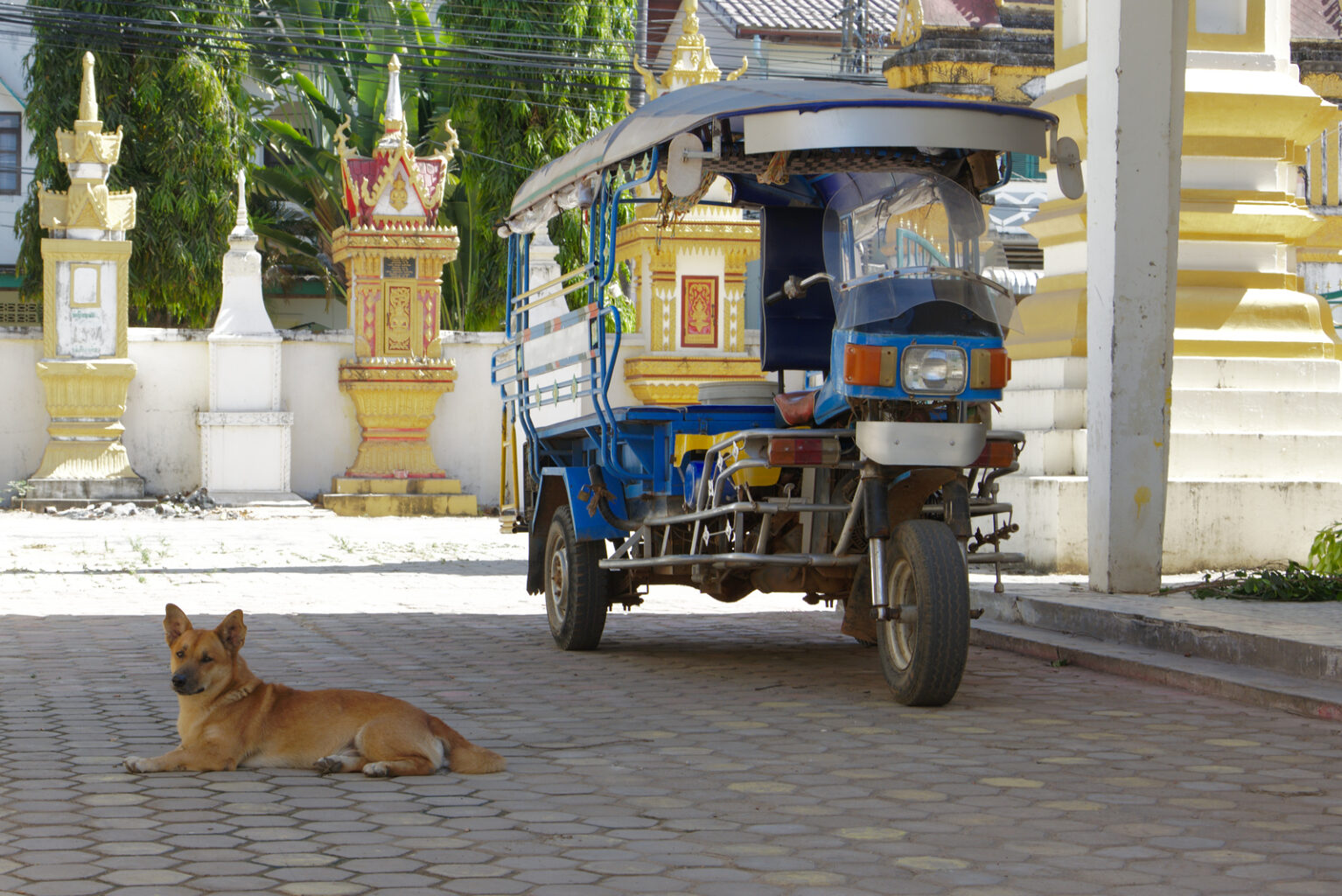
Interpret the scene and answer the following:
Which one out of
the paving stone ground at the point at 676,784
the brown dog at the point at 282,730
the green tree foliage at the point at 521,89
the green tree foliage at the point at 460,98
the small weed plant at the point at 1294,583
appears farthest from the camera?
the green tree foliage at the point at 460,98

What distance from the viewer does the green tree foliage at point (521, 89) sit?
2859cm

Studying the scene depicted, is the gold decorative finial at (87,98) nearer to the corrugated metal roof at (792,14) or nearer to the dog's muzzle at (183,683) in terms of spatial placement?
the corrugated metal roof at (792,14)

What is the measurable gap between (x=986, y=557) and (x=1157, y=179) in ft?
11.4

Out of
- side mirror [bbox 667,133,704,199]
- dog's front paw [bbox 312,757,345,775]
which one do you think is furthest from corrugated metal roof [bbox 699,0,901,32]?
dog's front paw [bbox 312,757,345,775]

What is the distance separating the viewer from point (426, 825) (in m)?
4.54

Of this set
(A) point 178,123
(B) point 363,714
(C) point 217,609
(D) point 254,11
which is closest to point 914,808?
(B) point 363,714

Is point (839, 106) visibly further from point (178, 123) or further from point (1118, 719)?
point (178, 123)

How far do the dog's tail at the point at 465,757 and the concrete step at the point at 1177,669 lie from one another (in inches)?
129

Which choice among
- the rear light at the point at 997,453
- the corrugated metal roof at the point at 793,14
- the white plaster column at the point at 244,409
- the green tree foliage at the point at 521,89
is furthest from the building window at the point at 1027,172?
the rear light at the point at 997,453

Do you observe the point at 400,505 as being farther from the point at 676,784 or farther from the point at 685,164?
the point at 676,784

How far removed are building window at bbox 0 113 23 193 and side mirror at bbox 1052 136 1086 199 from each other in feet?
99.3

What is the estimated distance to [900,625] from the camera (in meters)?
6.62

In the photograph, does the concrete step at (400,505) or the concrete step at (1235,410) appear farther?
the concrete step at (400,505)

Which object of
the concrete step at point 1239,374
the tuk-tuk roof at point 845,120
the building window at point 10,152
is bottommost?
the concrete step at point 1239,374
